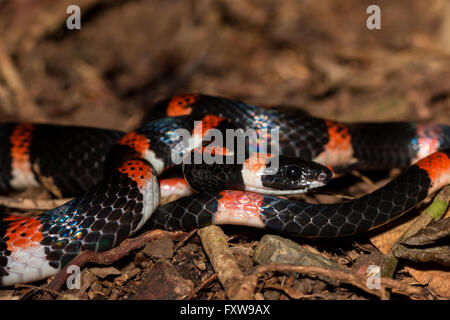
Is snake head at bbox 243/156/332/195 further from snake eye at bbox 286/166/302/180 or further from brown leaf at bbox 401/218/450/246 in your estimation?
brown leaf at bbox 401/218/450/246

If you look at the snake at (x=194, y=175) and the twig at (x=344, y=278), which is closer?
the twig at (x=344, y=278)

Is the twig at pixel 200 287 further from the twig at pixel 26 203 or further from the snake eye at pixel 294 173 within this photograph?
the twig at pixel 26 203

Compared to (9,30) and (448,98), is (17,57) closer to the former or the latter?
(9,30)

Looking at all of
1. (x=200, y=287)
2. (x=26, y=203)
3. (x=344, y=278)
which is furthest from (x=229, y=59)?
(x=344, y=278)

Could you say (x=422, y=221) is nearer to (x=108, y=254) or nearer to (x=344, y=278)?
(x=344, y=278)

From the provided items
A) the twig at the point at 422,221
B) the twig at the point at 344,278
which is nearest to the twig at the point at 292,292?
the twig at the point at 344,278

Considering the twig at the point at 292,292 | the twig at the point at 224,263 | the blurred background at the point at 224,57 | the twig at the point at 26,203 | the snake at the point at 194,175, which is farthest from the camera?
the blurred background at the point at 224,57

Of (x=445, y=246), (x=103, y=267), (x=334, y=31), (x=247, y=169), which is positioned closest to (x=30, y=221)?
(x=103, y=267)
